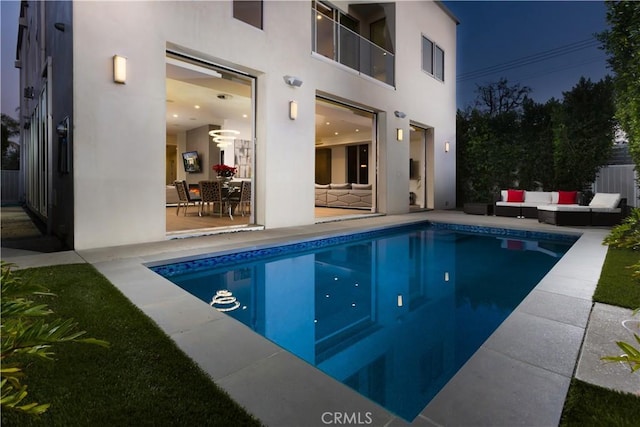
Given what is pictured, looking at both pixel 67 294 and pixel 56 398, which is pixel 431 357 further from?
pixel 67 294

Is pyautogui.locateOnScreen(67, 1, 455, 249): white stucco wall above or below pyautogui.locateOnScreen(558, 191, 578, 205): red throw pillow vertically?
above

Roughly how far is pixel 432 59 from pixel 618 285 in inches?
403

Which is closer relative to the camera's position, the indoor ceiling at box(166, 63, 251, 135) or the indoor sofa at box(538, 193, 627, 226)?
the indoor ceiling at box(166, 63, 251, 135)

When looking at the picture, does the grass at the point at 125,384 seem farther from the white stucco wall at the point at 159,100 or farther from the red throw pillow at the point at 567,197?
the red throw pillow at the point at 567,197

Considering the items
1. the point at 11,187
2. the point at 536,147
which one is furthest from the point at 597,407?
the point at 11,187

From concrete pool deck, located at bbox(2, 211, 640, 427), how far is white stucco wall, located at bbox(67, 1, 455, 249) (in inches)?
80.6

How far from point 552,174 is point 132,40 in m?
11.2

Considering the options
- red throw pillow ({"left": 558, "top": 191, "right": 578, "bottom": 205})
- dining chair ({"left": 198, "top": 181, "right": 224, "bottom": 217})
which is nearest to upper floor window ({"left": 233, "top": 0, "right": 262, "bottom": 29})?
dining chair ({"left": 198, "top": 181, "right": 224, "bottom": 217})

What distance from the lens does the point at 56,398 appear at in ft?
4.67

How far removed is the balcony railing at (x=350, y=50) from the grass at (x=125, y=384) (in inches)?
276

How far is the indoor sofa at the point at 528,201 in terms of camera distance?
342 inches

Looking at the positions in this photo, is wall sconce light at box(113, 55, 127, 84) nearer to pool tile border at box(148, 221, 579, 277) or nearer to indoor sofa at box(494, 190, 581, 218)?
pool tile border at box(148, 221, 579, 277)

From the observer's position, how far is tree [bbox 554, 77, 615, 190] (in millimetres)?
9477

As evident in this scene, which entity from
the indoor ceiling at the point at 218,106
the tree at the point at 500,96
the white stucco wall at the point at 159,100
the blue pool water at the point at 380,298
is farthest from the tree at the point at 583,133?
the tree at the point at 500,96
